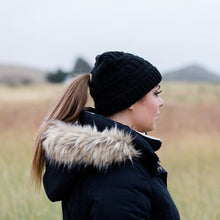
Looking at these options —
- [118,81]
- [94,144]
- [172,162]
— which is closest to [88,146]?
[94,144]

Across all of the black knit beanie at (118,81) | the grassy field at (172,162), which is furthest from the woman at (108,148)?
the grassy field at (172,162)

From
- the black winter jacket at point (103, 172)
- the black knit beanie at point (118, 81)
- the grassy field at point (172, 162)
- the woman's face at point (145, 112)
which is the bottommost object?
the grassy field at point (172, 162)

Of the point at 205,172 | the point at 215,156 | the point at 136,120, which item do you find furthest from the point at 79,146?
the point at 215,156

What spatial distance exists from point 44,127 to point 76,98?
189 mm

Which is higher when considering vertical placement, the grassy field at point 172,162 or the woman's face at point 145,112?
the woman's face at point 145,112

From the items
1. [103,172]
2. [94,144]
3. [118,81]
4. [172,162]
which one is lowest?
[172,162]

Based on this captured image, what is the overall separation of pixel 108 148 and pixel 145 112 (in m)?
0.32

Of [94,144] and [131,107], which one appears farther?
[131,107]

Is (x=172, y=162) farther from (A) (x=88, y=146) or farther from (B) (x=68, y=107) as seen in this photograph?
(A) (x=88, y=146)

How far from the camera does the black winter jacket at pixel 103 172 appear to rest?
1.40 m

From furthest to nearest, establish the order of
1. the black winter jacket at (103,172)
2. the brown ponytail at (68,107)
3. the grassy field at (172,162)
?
the grassy field at (172,162) → the brown ponytail at (68,107) → the black winter jacket at (103,172)

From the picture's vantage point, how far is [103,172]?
1.48 m

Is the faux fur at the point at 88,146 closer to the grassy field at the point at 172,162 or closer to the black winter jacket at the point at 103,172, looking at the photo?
the black winter jacket at the point at 103,172

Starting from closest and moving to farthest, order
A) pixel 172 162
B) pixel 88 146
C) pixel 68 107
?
1. pixel 88 146
2. pixel 68 107
3. pixel 172 162
